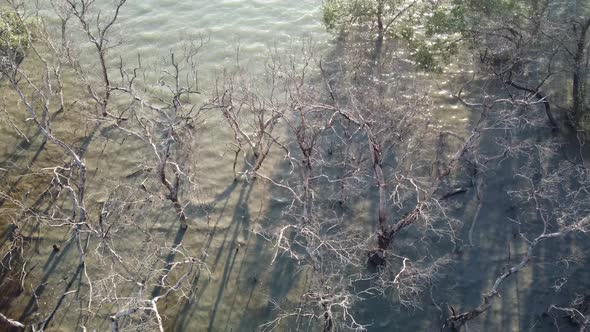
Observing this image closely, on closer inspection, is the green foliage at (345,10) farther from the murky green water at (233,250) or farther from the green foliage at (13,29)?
the green foliage at (13,29)

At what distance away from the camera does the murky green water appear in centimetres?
1762

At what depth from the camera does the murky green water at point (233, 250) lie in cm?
1762

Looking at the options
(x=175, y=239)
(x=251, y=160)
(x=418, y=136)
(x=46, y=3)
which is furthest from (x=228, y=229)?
(x=46, y=3)

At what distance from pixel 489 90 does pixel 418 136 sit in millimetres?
4500

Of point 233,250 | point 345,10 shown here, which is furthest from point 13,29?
point 345,10

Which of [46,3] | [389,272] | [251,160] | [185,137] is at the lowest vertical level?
[389,272]

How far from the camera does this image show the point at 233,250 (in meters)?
19.3

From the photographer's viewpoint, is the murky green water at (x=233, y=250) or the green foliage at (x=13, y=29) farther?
the green foliage at (x=13, y=29)

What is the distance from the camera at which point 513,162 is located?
2166 centimetres

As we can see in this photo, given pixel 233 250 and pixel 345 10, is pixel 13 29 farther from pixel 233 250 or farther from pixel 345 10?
pixel 345 10

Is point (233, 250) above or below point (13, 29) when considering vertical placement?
below

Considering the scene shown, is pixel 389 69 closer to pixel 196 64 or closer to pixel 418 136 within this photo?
pixel 418 136

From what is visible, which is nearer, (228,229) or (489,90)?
(228,229)

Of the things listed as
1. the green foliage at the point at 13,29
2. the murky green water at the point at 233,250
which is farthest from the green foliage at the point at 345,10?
the green foliage at the point at 13,29
